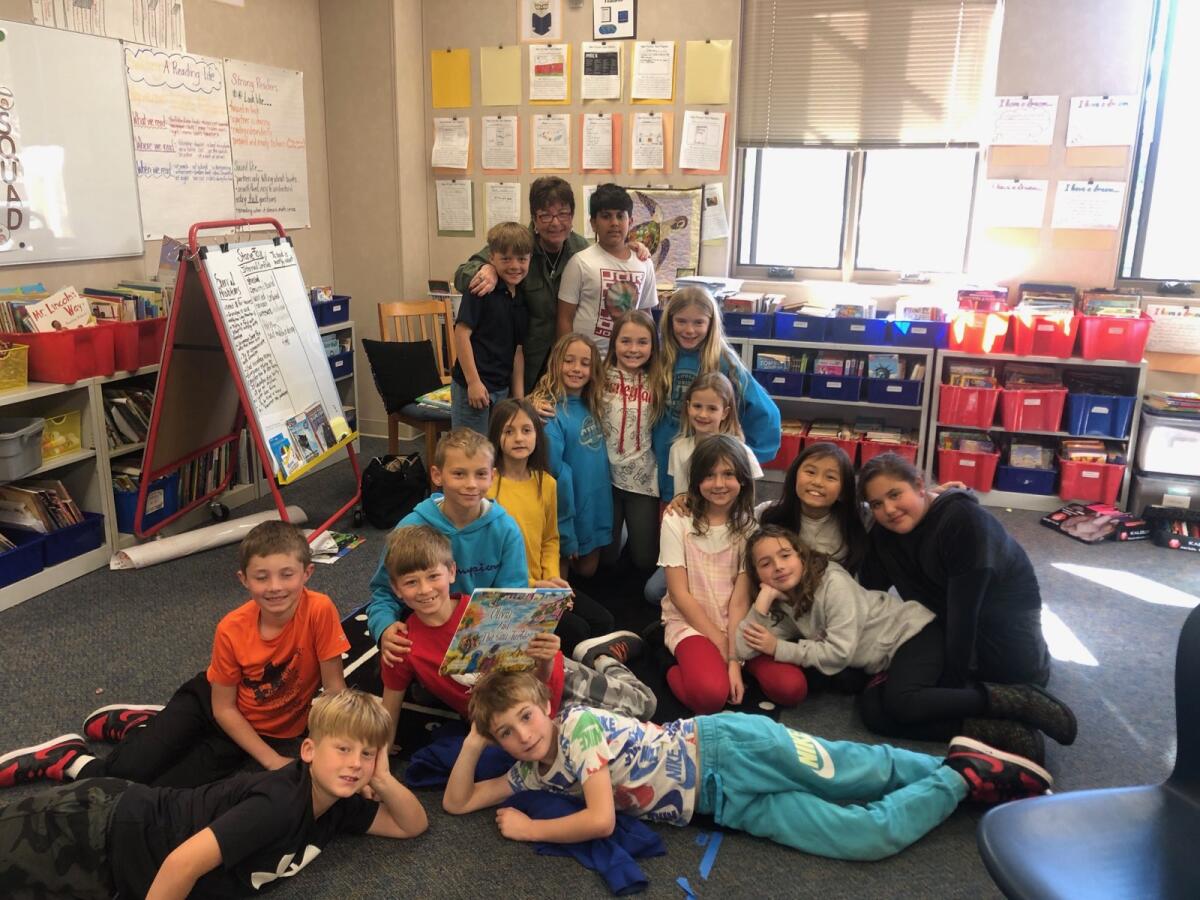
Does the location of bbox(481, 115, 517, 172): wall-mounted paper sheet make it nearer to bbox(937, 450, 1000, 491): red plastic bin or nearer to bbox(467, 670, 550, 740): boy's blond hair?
bbox(937, 450, 1000, 491): red plastic bin

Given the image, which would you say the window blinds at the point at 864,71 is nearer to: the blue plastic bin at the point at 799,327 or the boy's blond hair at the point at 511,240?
the blue plastic bin at the point at 799,327

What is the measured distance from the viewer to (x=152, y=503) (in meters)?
3.50

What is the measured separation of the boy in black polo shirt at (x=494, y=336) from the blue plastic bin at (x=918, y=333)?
182 centimetres

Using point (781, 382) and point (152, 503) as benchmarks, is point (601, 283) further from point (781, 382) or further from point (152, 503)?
point (152, 503)


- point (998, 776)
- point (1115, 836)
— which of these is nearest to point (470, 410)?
point (998, 776)

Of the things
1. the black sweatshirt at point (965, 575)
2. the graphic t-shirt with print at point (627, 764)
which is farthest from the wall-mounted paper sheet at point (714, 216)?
the graphic t-shirt with print at point (627, 764)

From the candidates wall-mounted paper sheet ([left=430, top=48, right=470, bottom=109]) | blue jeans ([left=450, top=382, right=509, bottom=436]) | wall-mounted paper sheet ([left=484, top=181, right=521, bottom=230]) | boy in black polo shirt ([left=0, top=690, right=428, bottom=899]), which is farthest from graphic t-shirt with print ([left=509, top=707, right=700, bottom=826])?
wall-mounted paper sheet ([left=430, top=48, right=470, bottom=109])

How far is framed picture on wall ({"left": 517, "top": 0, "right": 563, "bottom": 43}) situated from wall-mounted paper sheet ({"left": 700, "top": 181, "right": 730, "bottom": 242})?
1064mm

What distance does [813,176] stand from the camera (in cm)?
454

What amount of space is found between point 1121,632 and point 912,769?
1.35 meters

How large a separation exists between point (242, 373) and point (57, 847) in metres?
1.85

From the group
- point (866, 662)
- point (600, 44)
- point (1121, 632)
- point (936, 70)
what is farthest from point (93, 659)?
point (936, 70)

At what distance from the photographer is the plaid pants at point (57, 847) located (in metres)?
1.63

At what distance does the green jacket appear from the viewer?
3.30 meters
